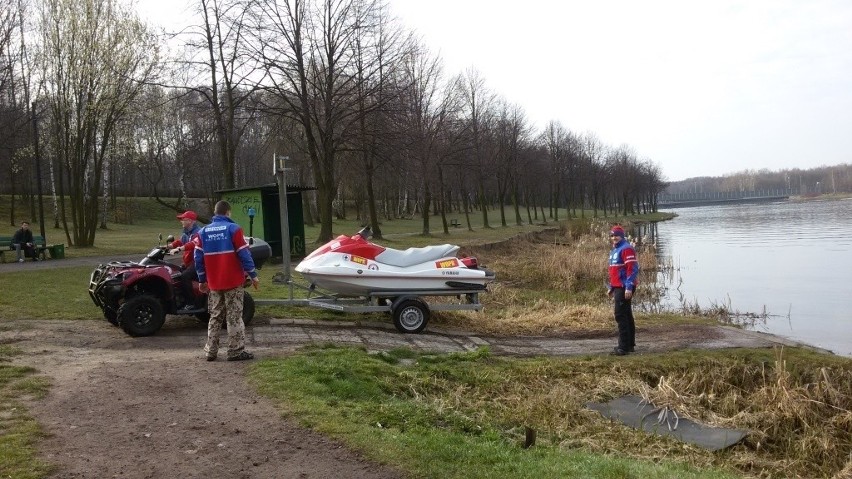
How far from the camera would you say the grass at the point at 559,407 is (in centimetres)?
548

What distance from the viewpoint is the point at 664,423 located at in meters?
7.89

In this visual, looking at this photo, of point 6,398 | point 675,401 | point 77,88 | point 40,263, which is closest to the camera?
point 6,398

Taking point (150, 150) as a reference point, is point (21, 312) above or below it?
below

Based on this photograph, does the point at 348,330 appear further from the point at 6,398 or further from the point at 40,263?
the point at 40,263

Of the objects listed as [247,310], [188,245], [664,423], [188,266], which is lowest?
[664,423]

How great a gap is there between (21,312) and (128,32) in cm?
1899

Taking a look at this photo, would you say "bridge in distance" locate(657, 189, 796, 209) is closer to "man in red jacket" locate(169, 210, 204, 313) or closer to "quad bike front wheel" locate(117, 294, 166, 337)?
"man in red jacket" locate(169, 210, 204, 313)

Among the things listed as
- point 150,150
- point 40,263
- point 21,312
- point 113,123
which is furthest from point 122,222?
point 21,312

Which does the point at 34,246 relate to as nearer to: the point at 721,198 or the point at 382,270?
the point at 382,270

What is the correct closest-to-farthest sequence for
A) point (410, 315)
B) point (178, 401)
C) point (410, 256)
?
point (178, 401)
point (410, 315)
point (410, 256)

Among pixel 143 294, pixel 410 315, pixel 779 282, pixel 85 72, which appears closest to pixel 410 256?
pixel 410 315

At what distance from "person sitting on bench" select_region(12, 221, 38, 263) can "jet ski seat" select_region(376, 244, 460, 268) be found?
15752 mm

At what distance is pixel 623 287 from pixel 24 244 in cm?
1966

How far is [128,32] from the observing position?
28.1 m
